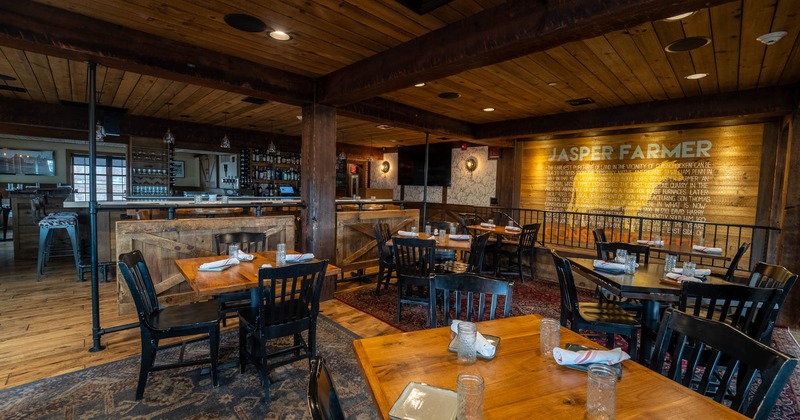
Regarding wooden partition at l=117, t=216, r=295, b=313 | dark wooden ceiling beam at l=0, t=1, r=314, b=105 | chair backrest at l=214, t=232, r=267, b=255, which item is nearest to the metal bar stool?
wooden partition at l=117, t=216, r=295, b=313

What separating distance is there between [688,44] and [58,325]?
6.09 m

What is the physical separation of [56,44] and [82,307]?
276 centimetres

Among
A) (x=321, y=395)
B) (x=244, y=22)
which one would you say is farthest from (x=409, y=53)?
(x=321, y=395)

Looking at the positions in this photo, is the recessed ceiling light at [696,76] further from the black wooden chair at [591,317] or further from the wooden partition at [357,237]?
the wooden partition at [357,237]

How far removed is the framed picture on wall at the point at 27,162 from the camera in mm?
10484

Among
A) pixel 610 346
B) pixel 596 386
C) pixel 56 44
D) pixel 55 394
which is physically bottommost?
pixel 55 394

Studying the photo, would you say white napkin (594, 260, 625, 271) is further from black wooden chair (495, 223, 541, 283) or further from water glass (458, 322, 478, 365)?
black wooden chair (495, 223, 541, 283)

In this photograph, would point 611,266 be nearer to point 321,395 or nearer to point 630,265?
point 630,265

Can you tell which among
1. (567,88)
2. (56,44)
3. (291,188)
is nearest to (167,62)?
(56,44)

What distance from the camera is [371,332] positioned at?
3.60 metres

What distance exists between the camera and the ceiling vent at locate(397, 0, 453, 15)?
2526 mm

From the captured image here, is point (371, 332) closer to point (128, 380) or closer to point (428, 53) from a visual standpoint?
point (128, 380)

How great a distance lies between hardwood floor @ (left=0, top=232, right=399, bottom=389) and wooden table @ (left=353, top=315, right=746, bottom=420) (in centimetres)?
214

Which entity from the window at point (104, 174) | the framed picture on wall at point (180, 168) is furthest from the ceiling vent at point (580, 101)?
the framed picture on wall at point (180, 168)
